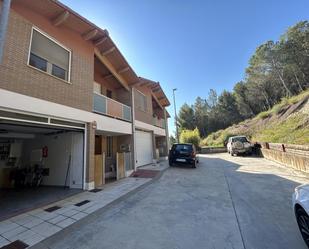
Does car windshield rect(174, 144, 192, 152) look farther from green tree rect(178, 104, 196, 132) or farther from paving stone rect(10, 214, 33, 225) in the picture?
green tree rect(178, 104, 196, 132)

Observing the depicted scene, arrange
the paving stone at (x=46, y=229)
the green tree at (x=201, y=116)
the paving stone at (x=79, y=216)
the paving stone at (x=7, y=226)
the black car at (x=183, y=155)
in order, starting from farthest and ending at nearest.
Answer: the green tree at (x=201, y=116) < the black car at (x=183, y=155) < the paving stone at (x=79, y=216) < the paving stone at (x=7, y=226) < the paving stone at (x=46, y=229)

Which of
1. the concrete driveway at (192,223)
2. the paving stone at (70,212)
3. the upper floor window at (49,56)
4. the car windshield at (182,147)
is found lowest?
the concrete driveway at (192,223)

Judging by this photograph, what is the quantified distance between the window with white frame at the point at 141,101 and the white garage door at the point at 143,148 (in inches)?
81.2

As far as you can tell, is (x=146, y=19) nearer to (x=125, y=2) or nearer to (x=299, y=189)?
(x=125, y=2)

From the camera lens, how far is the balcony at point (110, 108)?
826 centimetres

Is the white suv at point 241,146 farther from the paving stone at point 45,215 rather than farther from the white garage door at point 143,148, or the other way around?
the paving stone at point 45,215

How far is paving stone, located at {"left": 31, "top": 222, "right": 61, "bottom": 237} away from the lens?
3.54 metres

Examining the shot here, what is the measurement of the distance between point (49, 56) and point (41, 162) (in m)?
5.45

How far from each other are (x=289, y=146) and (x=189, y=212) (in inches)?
408

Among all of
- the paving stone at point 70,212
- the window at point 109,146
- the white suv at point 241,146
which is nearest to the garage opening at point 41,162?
the paving stone at point 70,212

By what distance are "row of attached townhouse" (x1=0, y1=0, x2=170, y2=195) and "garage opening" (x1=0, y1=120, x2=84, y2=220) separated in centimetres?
4

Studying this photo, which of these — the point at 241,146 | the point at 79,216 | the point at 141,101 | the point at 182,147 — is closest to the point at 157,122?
the point at 141,101

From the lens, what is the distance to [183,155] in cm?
1262

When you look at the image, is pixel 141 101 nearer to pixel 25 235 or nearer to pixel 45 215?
pixel 45 215
